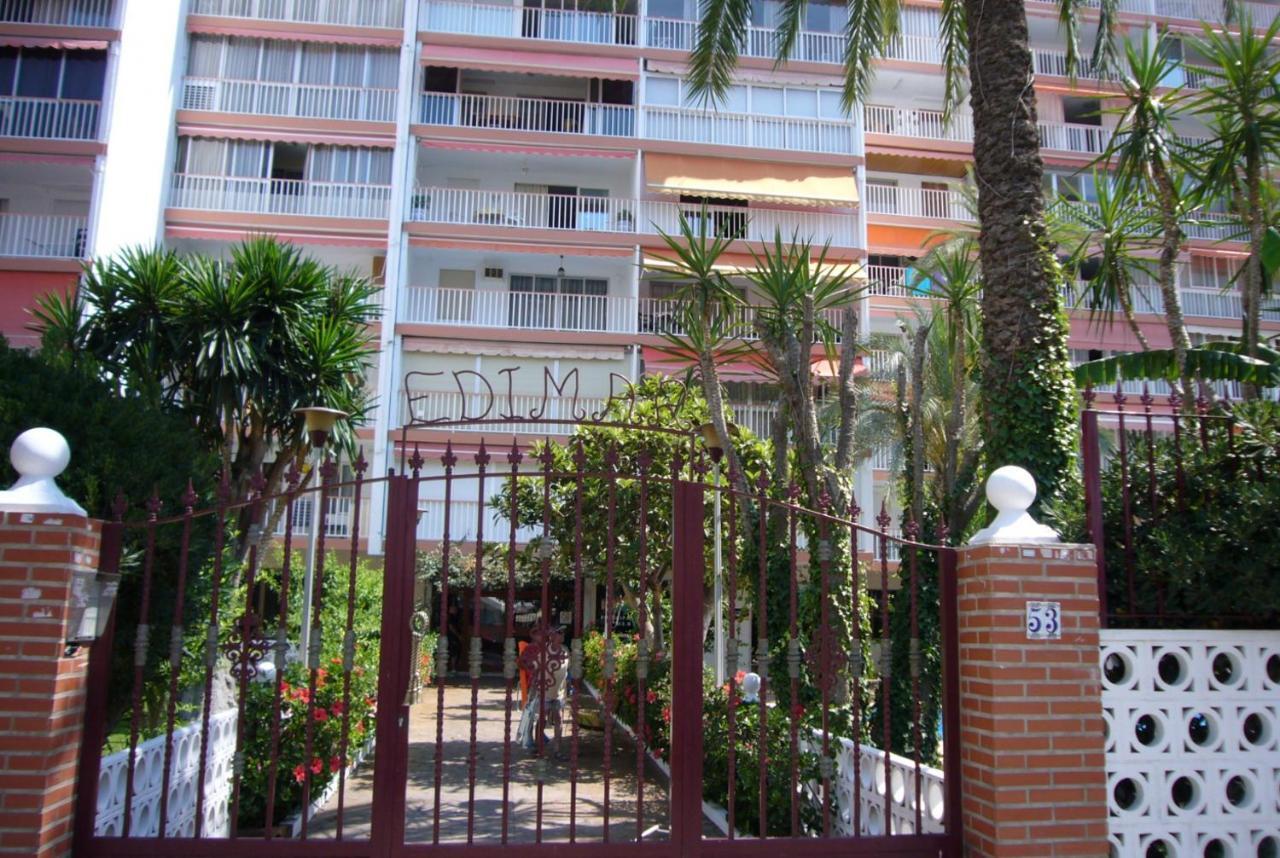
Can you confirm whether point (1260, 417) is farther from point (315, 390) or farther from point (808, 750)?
point (315, 390)

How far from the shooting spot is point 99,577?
4805 millimetres

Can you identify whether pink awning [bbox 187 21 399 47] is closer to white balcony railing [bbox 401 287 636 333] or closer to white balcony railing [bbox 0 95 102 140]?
white balcony railing [bbox 0 95 102 140]

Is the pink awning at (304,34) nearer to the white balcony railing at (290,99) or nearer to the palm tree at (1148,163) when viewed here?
the white balcony railing at (290,99)

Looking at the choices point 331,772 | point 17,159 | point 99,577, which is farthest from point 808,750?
point 17,159

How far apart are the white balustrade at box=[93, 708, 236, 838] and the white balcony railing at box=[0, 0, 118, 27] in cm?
2332

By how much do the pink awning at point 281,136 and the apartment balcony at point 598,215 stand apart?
1.82 metres

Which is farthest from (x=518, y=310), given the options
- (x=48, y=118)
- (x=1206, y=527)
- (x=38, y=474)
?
(x=1206, y=527)

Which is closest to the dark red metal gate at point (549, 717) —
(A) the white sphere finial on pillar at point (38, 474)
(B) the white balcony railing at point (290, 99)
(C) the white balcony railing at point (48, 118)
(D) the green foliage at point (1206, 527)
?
(A) the white sphere finial on pillar at point (38, 474)

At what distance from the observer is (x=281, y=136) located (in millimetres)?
26859

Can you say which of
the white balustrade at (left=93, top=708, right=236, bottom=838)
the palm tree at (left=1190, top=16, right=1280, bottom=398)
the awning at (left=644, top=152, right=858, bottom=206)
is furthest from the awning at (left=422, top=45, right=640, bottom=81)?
the white balustrade at (left=93, top=708, right=236, bottom=838)

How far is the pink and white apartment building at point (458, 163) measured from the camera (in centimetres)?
2495

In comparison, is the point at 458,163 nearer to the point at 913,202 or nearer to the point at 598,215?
the point at 598,215

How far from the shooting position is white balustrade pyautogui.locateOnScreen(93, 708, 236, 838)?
521cm

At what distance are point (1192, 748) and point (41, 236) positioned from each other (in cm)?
2669
